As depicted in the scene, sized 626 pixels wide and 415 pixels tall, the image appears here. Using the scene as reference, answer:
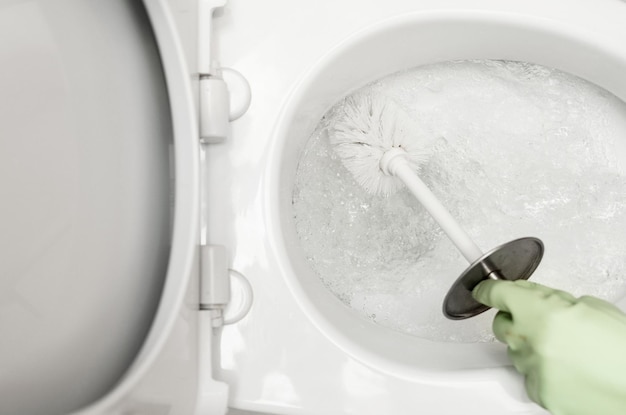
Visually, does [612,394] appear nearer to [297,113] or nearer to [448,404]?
[448,404]

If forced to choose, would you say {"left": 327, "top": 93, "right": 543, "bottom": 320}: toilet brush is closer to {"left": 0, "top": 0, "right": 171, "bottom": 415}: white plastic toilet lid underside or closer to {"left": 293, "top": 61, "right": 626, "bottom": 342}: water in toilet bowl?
{"left": 293, "top": 61, "right": 626, "bottom": 342}: water in toilet bowl

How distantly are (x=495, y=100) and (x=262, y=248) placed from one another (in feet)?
1.23

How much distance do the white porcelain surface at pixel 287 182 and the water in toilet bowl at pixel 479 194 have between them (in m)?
0.08

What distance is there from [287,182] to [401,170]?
13cm

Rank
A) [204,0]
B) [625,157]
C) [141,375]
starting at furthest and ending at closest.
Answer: [625,157]
[204,0]
[141,375]

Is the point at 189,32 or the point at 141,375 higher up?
the point at 189,32

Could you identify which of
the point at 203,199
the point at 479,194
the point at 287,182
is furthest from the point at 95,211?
the point at 479,194

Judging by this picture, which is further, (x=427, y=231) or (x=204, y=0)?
(x=427, y=231)

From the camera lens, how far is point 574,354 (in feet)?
1.64

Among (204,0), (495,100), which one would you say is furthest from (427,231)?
(204,0)

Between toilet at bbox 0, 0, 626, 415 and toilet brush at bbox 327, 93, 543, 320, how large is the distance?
4 cm

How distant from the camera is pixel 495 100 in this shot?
0.75m

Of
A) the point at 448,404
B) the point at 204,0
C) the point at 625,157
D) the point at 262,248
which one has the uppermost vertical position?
the point at 204,0

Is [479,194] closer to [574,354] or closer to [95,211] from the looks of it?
[574,354]
